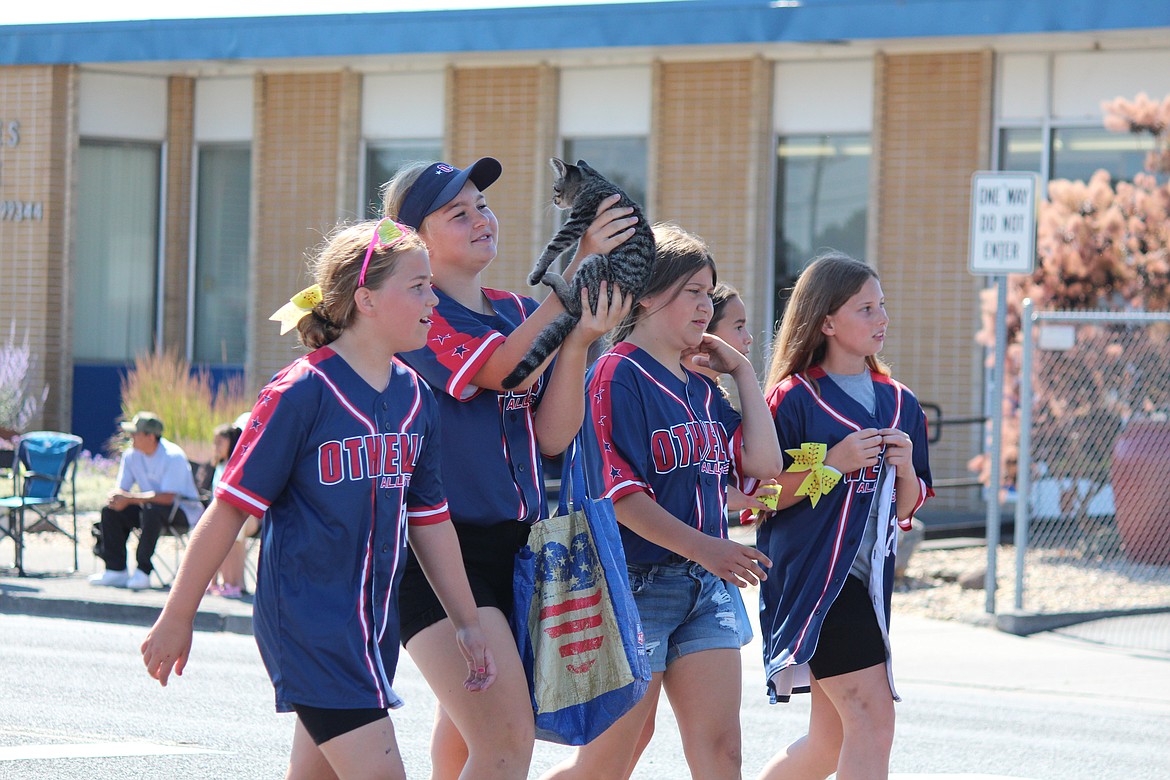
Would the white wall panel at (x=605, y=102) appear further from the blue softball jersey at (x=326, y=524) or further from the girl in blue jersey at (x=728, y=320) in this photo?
the blue softball jersey at (x=326, y=524)

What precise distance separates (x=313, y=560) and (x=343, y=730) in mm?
397

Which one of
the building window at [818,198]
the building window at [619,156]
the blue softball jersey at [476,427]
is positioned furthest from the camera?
the building window at [619,156]

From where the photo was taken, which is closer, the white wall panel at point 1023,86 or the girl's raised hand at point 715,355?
the girl's raised hand at point 715,355

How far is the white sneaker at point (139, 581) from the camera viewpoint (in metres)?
11.8

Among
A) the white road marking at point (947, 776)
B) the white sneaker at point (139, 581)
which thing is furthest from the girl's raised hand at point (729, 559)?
the white sneaker at point (139, 581)

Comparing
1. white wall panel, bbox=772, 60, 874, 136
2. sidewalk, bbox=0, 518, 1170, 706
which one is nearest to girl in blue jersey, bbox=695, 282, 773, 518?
sidewalk, bbox=0, 518, 1170, 706

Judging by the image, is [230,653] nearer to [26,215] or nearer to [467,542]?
[467,542]

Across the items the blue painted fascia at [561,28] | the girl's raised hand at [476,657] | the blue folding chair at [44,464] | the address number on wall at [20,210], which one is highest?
the blue painted fascia at [561,28]

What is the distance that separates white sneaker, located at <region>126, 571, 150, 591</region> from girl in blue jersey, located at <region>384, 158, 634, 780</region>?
8.05 m

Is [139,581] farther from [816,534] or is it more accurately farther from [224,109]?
[224,109]

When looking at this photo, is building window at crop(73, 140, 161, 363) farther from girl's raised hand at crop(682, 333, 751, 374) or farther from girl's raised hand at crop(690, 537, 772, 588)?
girl's raised hand at crop(690, 537, 772, 588)

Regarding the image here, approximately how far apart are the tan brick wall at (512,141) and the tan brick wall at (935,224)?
3982mm

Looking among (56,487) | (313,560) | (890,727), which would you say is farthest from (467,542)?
(56,487)

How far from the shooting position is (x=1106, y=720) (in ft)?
26.3
